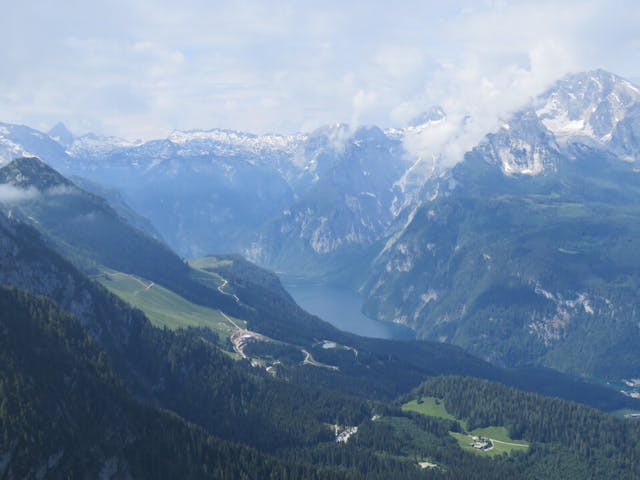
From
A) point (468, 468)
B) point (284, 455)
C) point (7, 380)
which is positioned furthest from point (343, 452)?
point (7, 380)

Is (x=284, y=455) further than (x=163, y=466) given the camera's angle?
Yes

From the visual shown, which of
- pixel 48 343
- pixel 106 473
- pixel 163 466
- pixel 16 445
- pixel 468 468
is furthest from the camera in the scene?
pixel 468 468

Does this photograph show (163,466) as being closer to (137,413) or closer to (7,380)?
(137,413)

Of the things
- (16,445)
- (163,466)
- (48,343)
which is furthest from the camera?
(48,343)

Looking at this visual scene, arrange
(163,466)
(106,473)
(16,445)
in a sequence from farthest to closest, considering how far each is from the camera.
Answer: (163,466) < (106,473) < (16,445)

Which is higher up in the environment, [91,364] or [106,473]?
[91,364]

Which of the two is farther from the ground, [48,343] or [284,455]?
[48,343]

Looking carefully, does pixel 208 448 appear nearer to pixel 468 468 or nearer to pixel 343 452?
pixel 343 452

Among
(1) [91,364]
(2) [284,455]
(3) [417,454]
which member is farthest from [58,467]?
(3) [417,454]

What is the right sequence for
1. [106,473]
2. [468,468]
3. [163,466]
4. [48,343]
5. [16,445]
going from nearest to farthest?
[16,445] → [106,473] → [163,466] → [48,343] → [468,468]
